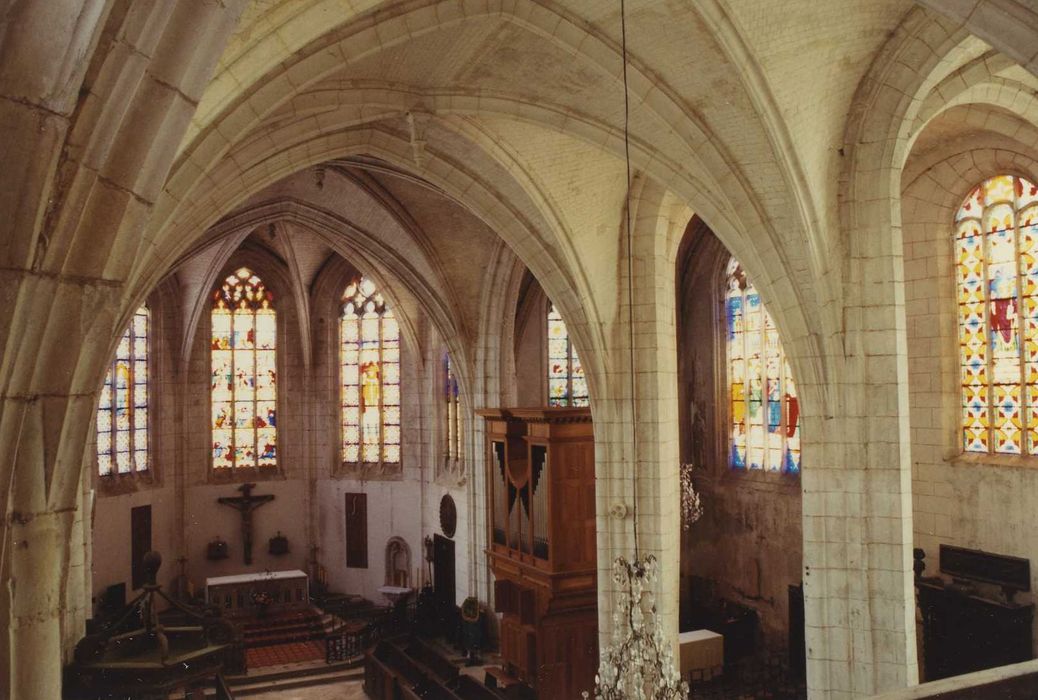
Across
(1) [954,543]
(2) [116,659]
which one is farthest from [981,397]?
(2) [116,659]

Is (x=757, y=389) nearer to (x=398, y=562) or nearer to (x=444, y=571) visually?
(x=444, y=571)

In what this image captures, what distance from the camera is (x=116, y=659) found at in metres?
10.5

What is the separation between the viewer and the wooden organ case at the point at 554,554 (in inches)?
505

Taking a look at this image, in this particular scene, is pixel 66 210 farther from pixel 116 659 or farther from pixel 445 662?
pixel 445 662

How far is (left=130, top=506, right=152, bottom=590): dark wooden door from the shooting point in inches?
728

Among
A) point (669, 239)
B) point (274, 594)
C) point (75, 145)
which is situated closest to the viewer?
point (75, 145)

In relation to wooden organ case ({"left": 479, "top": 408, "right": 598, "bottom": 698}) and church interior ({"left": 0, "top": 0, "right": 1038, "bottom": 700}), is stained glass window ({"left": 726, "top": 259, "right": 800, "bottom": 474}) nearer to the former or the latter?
church interior ({"left": 0, "top": 0, "right": 1038, "bottom": 700})

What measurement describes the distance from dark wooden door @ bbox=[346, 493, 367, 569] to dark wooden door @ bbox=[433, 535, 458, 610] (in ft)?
7.16

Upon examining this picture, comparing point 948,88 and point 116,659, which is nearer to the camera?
point 948,88

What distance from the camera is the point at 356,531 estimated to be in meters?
Answer: 20.6

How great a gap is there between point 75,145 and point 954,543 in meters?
11.0

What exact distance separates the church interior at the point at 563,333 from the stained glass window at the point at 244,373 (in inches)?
24.5

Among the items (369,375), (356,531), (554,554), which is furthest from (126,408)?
(554,554)

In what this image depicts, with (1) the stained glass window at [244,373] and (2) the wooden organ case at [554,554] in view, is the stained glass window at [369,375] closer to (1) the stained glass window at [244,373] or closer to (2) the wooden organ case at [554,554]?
(1) the stained glass window at [244,373]
